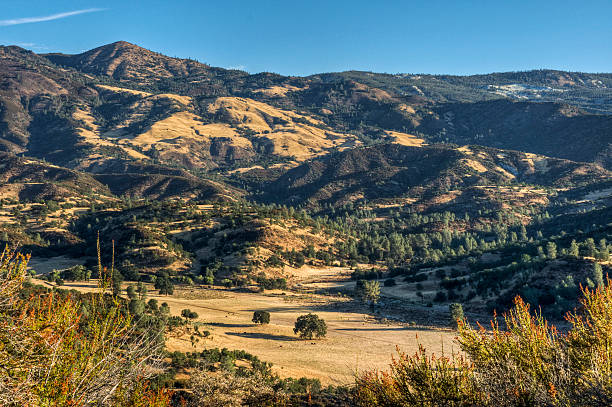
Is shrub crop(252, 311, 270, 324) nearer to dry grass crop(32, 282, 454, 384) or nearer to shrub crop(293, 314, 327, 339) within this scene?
dry grass crop(32, 282, 454, 384)

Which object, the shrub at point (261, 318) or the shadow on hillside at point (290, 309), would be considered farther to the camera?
the shadow on hillside at point (290, 309)

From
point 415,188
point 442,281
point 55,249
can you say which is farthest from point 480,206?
point 55,249

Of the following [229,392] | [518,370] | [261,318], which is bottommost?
[261,318]

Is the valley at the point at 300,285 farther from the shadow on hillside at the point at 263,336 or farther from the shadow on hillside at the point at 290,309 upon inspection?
the shadow on hillside at the point at 290,309

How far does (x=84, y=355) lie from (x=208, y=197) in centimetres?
16691

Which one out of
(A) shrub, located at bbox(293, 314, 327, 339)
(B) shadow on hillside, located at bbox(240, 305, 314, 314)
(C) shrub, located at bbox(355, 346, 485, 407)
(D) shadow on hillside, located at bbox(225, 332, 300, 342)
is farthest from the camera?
(B) shadow on hillside, located at bbox(240, 305, 314, 314)

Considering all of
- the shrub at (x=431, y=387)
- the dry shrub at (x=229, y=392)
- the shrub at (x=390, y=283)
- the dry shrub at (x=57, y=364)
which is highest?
the dry shrub at (x=57, y=364)

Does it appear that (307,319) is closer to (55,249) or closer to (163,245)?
(163,245)

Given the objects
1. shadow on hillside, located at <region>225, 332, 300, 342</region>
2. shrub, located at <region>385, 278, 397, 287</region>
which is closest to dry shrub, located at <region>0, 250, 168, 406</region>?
shadow on hillside, located at <region>225, 332, 300, 342</region>

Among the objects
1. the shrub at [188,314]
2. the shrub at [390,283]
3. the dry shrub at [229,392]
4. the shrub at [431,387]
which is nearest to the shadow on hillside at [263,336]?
the shrub at [188,314]

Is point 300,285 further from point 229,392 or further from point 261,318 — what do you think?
point 229,392

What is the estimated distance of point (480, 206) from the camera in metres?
153

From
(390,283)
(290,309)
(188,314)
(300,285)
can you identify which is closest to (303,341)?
(188,314)

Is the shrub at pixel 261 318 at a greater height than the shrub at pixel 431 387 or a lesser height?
lesser
